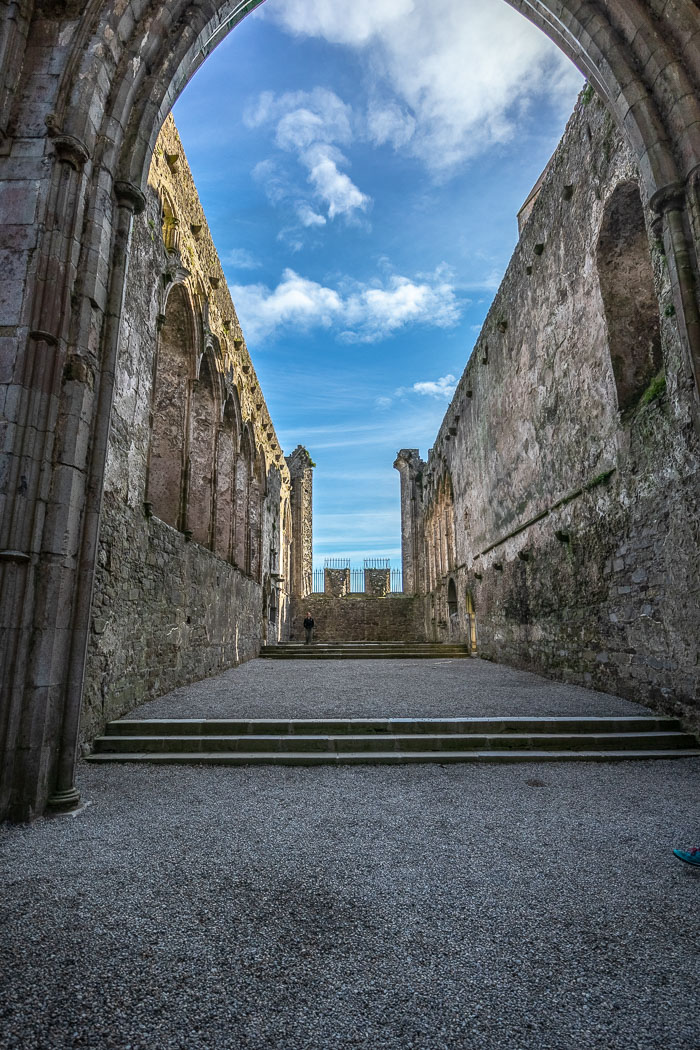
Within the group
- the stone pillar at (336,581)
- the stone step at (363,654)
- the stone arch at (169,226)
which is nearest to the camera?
the stone arch at (169,226)

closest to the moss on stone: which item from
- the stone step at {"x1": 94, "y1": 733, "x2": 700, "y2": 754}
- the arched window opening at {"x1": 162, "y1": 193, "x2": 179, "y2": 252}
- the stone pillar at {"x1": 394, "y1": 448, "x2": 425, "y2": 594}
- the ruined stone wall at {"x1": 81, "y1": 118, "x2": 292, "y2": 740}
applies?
the stone step at {"x1": 94, "y1": 733, "x2": 700, "y2": 754}

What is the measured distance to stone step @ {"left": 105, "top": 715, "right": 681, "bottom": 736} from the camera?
16.0 ft

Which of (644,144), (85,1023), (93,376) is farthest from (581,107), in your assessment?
(85,1023)

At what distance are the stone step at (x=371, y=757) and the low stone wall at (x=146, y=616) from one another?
2.49 ft

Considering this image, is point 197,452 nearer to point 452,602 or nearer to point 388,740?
point 388,740

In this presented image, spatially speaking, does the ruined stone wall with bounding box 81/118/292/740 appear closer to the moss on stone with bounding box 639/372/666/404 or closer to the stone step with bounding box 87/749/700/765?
the stone step with bounding box 87/749/700/765

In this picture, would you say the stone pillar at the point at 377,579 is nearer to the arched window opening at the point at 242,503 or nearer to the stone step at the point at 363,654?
the stone step at the point at 363,654

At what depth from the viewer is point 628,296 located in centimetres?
721

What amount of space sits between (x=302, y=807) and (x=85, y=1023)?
1.87 m

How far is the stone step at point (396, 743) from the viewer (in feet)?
15.1

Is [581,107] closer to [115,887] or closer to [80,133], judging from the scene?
[80,133]

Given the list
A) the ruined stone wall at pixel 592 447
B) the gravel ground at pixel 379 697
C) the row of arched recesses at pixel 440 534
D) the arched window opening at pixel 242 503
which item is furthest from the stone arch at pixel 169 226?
the row of arched recesses at pixel 440 534

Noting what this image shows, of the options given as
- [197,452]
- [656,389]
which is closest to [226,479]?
[197,452]

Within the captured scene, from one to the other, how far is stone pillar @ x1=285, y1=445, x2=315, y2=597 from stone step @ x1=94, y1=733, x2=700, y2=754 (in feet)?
68.7
